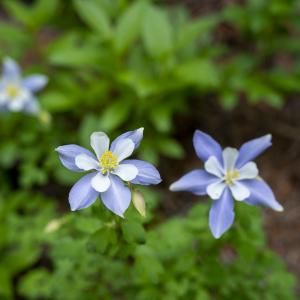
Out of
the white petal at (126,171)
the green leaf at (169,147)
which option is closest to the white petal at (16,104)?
the green leaf at (169,147)

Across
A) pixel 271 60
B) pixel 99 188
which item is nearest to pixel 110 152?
pixel 99 188

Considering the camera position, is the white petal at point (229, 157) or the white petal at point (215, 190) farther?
the white petal at point (229, 157)

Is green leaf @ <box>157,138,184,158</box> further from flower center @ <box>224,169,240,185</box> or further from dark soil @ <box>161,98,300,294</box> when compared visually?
flower center @ <box>224,169,240,185</box>

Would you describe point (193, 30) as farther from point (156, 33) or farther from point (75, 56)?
point (75, 56)

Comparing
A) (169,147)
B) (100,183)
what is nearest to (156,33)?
(169,147)

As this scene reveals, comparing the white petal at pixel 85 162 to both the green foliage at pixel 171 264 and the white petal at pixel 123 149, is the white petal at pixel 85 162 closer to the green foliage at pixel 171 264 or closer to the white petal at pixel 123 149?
the white petal at pixel 123 149

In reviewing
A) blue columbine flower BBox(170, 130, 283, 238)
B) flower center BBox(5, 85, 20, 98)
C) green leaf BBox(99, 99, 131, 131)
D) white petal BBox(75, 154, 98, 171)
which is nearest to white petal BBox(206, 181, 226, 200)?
blue columbine flower BBox(170, 130, 283, 238)
